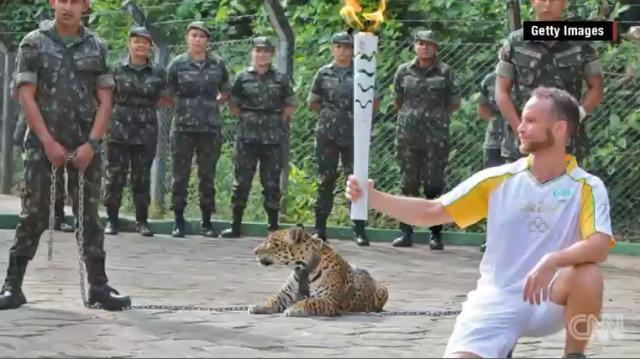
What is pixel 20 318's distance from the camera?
8.59 metres

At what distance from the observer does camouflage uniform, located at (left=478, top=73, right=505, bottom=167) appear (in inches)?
560

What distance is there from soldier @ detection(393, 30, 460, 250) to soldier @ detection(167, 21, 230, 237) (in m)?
1.73

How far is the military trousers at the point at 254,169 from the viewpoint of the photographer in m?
15.1

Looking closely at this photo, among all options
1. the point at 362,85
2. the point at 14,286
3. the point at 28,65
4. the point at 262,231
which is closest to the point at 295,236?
the point at 14,286

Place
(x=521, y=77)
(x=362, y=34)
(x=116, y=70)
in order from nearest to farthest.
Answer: (x=362, y=34) → (x=521, y=77) → (x=116, y=70)

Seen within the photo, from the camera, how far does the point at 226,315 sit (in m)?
8.97

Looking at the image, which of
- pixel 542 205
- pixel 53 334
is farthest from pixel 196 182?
pixel 542 205

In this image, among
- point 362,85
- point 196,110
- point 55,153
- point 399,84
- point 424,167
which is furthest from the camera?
point 196,110

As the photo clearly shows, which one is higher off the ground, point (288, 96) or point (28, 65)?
point (28, 65)

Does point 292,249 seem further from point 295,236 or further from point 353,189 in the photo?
point 353,189

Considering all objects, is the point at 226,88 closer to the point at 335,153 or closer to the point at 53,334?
the point at 335,153

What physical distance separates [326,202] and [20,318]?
674 centimetres

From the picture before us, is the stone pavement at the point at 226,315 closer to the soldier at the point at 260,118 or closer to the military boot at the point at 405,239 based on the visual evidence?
the military boot at the point at 405,239

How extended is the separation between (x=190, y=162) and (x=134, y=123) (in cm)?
83
